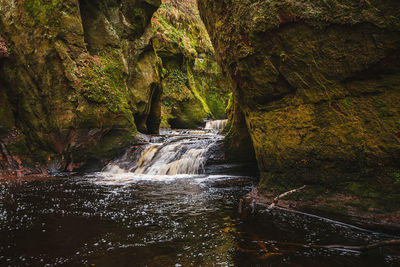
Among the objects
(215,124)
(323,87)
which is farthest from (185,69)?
(323,87)

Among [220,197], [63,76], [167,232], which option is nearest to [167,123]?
[63,76]

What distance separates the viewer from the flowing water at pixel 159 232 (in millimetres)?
2486

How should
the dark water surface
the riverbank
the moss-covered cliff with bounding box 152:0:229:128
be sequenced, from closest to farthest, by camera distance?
the dark water surface → the riverbank → the moss-covered cliff with bounding box 152:0:229:128

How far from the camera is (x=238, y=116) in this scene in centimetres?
817

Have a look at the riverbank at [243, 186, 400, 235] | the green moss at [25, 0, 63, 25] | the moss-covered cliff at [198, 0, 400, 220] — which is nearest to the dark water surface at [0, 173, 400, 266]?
the riverbank at [243, 186, 400, 235]

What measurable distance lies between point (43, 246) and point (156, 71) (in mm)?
13352

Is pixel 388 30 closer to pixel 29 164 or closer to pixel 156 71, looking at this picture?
pixel 29 164

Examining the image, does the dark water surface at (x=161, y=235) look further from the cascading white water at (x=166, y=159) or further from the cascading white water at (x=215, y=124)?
the cascading white water at (x=215, y=124)

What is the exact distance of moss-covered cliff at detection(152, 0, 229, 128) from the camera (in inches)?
893

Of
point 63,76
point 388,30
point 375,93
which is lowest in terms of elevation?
point 375,93

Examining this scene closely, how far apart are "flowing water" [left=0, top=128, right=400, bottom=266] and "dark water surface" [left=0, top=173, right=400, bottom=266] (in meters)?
0.01

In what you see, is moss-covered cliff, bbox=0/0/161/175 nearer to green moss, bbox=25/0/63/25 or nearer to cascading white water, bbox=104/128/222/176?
green moss, bbox=25/0/63/25

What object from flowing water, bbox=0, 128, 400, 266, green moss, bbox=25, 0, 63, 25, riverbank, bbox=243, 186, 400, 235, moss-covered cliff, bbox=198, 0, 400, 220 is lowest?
flowing water, bbox=0, 128, 400, 266

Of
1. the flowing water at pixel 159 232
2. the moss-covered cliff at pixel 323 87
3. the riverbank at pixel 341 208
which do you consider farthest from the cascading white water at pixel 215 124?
the riverbank at pixel 341 208
